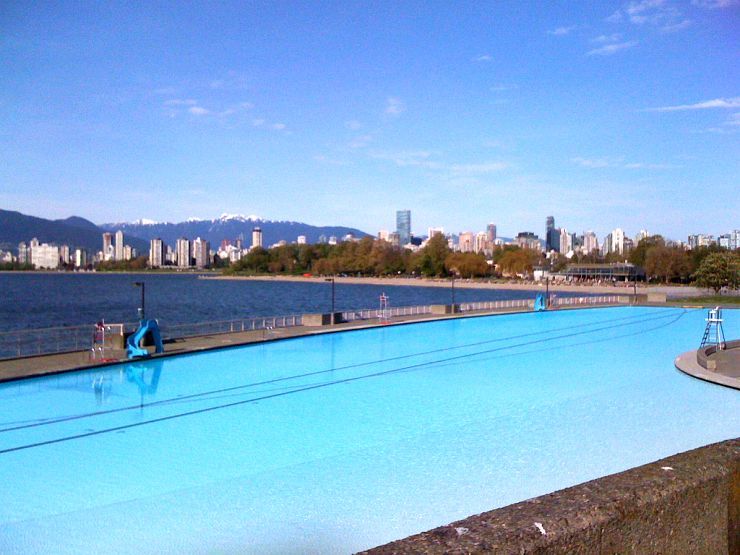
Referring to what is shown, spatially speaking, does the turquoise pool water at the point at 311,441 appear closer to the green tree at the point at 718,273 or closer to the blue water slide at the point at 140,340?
the blue water slide at the point at 140,340

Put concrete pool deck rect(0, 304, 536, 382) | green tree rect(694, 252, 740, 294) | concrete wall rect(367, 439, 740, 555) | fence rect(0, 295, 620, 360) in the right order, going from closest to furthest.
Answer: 1. concrete wall rect(367, 439, 740, 555)
2. concrete pool deck rect(0, 304, 536, 382)
3. fence rect(0, 295, 620, 360)
4. green tree rect(694, 252, 740, 294)

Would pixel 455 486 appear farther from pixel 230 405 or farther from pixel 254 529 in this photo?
pixel 230 405

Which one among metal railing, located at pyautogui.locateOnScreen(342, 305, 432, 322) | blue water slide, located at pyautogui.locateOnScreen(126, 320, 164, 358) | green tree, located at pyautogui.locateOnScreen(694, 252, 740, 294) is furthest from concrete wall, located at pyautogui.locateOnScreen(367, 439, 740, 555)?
green tree, located at pyautogui.locateOnScreen(694, 252, 740, 294)

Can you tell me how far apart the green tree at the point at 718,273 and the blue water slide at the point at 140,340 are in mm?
58297

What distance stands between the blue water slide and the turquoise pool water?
0.45 meters

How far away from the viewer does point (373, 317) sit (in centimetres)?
3894

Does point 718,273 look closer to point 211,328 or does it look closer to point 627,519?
point 211,328

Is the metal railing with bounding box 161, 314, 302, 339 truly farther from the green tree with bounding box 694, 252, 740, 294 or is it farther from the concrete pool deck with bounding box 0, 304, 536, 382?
the green tree with bounding box 694, 252, 740, 294

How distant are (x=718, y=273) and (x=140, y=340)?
59.2 metres

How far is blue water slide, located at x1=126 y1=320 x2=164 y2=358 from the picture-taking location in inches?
858

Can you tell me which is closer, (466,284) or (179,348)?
(179,348)

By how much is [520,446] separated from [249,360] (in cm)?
1244

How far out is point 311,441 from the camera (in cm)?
1373

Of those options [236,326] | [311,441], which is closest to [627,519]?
[311,441]
